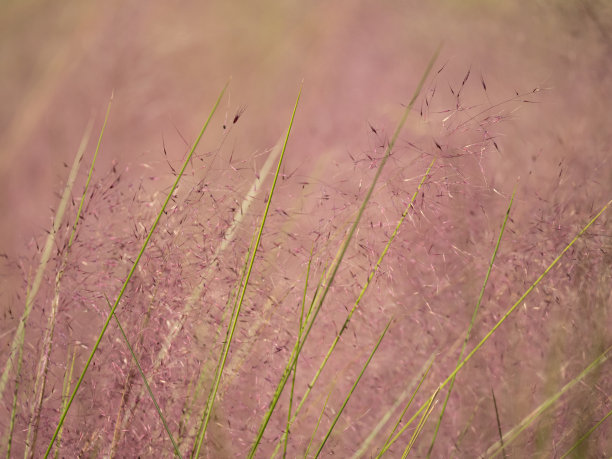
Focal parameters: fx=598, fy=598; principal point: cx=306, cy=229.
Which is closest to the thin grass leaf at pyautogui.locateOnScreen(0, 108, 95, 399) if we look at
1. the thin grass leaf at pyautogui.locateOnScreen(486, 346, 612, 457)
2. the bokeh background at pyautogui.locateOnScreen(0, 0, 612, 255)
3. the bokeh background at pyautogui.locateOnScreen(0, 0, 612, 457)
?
the thin grass leaf at pyautogui.locateOnScreen(486, 346, 612, 457)

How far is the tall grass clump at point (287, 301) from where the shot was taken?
0.59 metres

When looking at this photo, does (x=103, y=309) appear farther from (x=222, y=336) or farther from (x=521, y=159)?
(x=521, y=159)

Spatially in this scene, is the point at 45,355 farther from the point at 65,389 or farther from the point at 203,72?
the point at 203,72

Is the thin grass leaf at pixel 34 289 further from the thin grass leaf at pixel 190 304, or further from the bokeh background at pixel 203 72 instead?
the bokeh background at pixel 203 72

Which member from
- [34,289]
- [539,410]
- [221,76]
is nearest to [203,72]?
[221,76]

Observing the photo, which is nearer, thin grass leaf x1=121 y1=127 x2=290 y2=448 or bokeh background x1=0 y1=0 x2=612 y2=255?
thin grass leaf x1=121 y1=127 x2=290 y2=448

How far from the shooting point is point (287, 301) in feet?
2.10

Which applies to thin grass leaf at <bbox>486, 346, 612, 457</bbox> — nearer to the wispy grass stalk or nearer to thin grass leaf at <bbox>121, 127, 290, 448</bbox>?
thin grass leaf at <bbox>121, 127, 290, 448</bbox>

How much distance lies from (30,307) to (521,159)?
0.93 metres

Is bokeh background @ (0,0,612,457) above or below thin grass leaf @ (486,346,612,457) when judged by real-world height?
above

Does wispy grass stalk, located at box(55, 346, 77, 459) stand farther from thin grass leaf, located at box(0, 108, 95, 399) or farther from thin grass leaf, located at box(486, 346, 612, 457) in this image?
thin grass leaf, located at box(486, 346, 612, 457)

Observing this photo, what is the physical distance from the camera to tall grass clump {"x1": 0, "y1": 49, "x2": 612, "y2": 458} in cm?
59

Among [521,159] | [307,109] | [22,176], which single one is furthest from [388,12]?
[22,176]

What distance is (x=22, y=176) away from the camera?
1541mm
